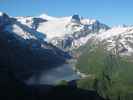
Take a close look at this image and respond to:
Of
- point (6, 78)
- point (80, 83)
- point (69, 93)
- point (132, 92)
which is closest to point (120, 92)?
point (132, 92)

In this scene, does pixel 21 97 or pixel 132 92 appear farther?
pixel 132 92

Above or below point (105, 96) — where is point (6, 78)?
above

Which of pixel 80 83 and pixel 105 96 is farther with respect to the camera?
pixel 80 83

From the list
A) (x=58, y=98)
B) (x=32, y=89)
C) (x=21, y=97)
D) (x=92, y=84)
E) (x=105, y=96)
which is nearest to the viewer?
(x=21, y=97)

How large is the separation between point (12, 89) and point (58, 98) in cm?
1577

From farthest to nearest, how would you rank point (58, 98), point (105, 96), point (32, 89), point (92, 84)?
point (92, 84)
point (105, 96)
point (32, 89)
point (58, 98)

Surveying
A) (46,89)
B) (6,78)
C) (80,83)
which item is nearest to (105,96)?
(80,83)

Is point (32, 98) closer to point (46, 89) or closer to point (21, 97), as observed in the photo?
point (21, 97)

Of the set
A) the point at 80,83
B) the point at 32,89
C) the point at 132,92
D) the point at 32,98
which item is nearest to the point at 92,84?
the point at 80,83

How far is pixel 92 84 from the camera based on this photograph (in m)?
170

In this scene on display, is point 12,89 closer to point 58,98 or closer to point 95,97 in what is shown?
point 58,98

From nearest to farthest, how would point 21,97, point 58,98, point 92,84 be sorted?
point 21,97 → point 58,98 → point 92,84

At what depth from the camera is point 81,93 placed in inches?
5172

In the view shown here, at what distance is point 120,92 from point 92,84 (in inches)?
613
